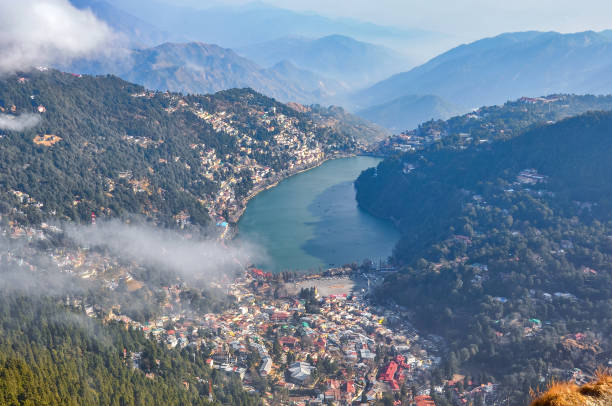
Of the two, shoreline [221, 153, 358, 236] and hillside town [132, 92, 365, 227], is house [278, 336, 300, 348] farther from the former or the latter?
hillside town [132, 92, 365, 227]

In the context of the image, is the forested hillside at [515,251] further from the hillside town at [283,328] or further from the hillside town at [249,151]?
A: the hillside town at [249,151]

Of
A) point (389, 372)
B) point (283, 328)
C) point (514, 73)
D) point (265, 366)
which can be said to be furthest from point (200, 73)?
point (389, 372)

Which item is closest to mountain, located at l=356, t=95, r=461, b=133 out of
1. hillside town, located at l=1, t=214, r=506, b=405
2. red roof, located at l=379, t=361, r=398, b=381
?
hillside town, located at l=1, t=214, r=506, b=405

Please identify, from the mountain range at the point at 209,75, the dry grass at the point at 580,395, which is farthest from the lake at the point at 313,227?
the mountain range at the point at 209,75

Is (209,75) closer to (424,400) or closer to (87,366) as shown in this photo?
(87,366)

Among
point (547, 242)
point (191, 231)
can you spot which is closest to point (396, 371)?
point (547, 242)
